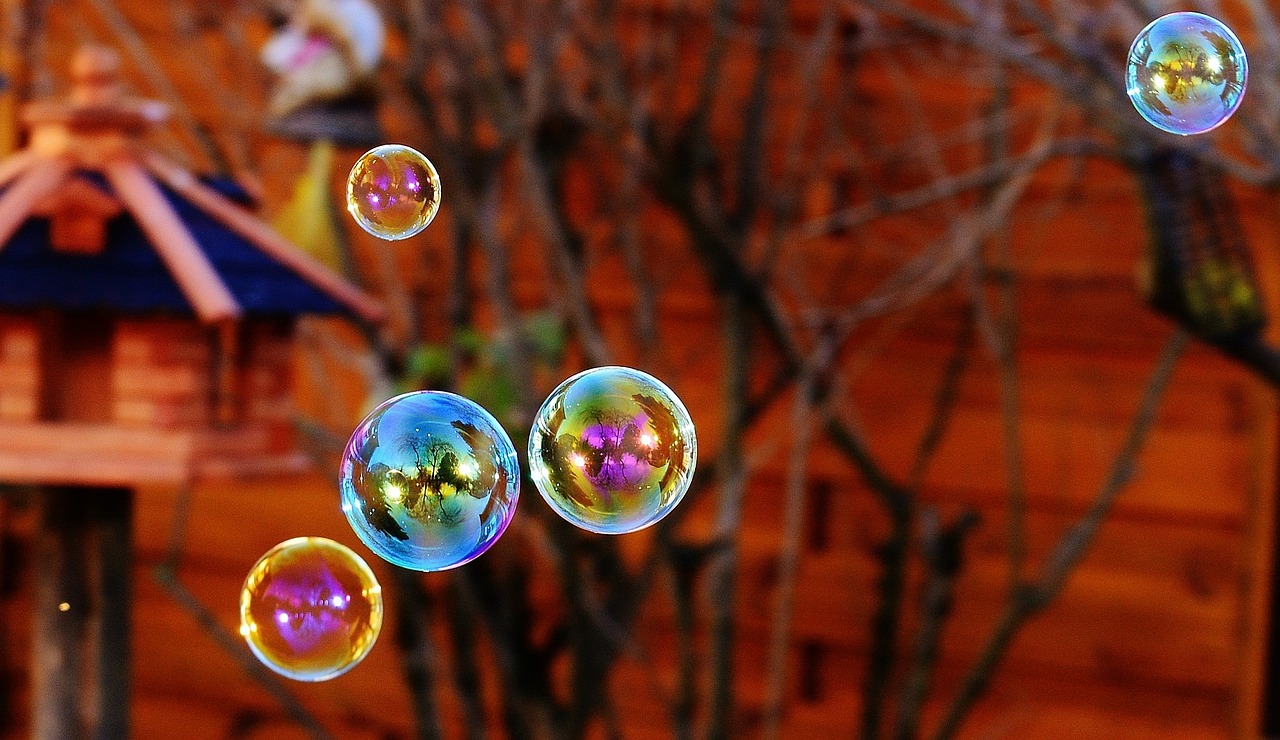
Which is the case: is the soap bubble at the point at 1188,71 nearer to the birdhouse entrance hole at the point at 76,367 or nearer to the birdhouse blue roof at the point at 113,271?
the birdhouse blue roof at the point at 113,271

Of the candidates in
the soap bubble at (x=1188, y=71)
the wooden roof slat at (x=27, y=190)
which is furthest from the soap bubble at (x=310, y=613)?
the soap bubble at (x=1188, y=71)

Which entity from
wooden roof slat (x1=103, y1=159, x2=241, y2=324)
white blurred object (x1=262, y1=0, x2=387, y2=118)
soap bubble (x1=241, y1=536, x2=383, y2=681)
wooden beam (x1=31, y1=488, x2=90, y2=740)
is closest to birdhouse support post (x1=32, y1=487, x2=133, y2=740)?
wooden beam (x1=31, y1=488, x2=90, y2=740)

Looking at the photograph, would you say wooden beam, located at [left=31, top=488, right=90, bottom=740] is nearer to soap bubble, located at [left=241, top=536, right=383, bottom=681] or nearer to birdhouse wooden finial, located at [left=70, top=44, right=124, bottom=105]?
soap bubble, located at [left=241, top=536, right=383, bottom=681]

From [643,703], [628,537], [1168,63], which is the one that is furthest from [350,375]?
[1168,63]

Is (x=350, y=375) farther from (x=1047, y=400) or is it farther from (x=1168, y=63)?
(x=1168, y=63)

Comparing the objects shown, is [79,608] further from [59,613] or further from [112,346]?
[112,346]

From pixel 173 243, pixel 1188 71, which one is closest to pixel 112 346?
pixel 173 243
